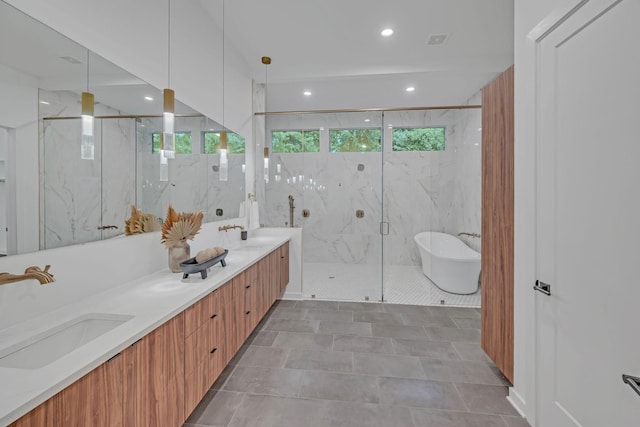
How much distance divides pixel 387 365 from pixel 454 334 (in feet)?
3.16

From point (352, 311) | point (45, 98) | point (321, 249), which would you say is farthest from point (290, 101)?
point (45, 98)

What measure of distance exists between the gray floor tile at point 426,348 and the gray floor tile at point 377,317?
0.42 metres

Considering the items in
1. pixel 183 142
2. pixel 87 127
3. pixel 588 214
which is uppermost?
pixel 183 142

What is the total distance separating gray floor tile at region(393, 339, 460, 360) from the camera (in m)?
2.34

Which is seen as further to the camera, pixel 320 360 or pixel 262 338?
pixel 262 338

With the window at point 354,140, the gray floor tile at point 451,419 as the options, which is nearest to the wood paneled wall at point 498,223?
the gray floor tile at point 451,419

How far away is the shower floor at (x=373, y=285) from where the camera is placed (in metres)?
3.66

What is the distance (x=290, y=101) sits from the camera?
190 inches

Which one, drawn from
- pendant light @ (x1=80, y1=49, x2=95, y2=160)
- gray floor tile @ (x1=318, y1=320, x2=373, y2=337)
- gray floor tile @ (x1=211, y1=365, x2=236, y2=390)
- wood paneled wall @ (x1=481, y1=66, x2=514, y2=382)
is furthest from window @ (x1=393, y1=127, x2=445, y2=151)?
pendant light @ (x1=80, y1=49, x2=95, y2=160)

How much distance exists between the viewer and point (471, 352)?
2387mm

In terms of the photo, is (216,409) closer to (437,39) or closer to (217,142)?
(217,142)

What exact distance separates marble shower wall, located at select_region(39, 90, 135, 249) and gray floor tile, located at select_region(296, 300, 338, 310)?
93.2 inches

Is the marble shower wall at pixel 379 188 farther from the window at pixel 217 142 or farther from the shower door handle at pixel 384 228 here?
the window at pixel 217 142

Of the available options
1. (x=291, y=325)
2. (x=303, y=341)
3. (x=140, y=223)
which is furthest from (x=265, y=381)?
(x=140, y=223)
